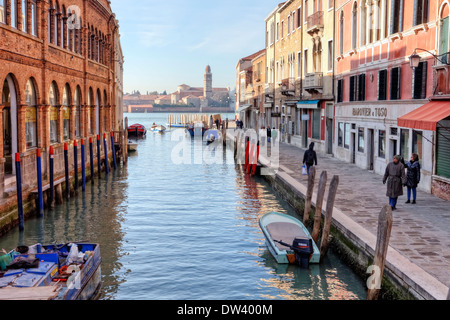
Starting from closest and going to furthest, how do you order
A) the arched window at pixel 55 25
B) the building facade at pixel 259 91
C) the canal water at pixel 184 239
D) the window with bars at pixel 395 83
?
the canal water at pixel 184 239
the window with bars at pixel 395 83
the arched window at pixel 55 25
the building facade at pixel 259 91

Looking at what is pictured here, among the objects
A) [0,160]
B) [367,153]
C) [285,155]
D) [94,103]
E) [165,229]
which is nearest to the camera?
[0,160]

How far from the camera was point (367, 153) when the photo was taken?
2298 cm

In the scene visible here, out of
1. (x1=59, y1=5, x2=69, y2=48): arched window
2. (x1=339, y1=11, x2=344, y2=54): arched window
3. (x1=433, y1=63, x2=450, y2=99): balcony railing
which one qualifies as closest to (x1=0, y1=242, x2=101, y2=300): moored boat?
(x1=433, y1=63, x2=450, y2=99): balcony railing

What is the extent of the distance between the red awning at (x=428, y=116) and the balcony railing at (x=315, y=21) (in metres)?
16.0

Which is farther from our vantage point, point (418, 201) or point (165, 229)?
point (165, 229)

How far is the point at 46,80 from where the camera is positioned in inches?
787

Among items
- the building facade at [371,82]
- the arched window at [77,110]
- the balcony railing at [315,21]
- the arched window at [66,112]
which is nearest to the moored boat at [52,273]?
the building facade at [371,82]

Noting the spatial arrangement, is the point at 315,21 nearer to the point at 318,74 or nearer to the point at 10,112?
the point at 318,74

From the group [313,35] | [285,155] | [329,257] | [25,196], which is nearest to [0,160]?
[25,196]

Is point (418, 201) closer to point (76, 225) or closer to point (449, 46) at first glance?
point (449, 46)

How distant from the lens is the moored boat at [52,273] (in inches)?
338

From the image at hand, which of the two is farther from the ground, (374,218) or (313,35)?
(313,35)

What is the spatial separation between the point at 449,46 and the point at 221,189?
12346 mm

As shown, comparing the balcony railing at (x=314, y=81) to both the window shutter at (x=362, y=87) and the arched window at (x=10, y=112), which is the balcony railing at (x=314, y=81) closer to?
the window shutter at (x=362, y=87)
